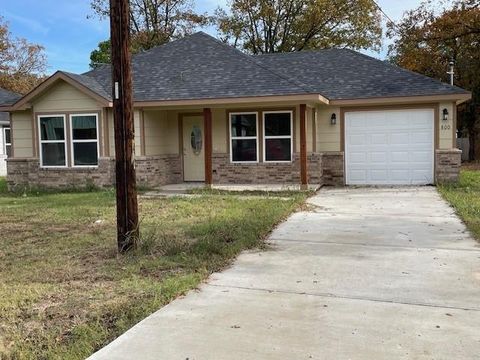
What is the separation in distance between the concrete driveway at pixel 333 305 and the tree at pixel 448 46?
60.9 feet

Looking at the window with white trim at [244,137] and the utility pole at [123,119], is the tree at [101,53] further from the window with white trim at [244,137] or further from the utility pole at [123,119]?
the utility pole at [123,119]

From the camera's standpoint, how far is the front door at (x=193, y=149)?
634 inches

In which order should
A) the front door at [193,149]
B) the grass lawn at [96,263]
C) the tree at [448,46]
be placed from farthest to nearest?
the tree at [448,46] < the front door at [193,149] < the grass lawn at [96,263]

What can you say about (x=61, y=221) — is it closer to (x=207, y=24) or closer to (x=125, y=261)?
(x=125, y=261)

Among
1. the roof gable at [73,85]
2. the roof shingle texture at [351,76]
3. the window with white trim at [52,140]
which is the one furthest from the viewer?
the window with white trim at [52,140]

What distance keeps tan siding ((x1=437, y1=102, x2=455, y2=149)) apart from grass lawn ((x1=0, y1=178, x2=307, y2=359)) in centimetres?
529

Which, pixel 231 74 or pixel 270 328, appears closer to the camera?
pixel 270 328

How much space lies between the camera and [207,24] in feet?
114

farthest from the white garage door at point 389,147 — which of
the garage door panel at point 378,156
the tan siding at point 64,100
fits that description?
the tan siding at point 64,100

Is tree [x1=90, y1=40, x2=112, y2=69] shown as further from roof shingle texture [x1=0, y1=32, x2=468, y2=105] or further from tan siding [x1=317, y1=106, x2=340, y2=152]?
tan siding [x1=317, y1=106, x2=340, y2=152]

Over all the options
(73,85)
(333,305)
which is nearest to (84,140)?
(73,85)

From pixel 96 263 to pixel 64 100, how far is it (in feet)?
32.6

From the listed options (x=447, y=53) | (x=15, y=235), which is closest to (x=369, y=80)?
(x=15, y=235)

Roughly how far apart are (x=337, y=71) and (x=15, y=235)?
11434 mm
